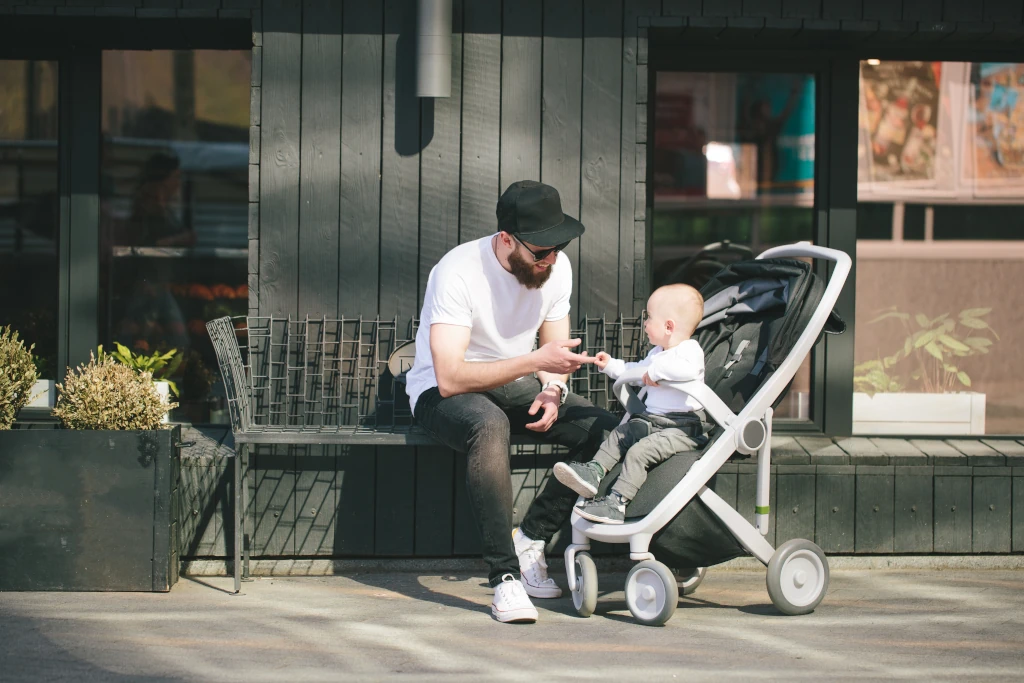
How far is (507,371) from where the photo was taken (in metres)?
4.77

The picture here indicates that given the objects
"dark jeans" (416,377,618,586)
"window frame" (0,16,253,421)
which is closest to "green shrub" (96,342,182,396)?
"window frame" (0,16,253,421)

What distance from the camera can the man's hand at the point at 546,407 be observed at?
16.3 feet

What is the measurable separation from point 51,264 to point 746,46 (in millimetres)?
3619

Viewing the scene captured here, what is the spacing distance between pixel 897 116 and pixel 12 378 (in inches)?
172

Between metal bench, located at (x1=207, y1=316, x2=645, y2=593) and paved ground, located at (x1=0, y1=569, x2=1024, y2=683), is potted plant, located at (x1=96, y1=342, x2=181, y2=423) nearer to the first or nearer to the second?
metal bench, located at (x1=207, y1=316, x2=645, y2=593)

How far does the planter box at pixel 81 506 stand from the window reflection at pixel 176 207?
3.41ft

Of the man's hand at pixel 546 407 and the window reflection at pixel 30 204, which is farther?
the window reflection at pixel 30 204

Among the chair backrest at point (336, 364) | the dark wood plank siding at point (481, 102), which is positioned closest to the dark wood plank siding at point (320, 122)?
the chair backrest at point (336, 364)

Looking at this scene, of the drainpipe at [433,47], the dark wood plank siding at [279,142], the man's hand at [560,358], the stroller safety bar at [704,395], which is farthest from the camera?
the dark wood plank siding at [279,142]

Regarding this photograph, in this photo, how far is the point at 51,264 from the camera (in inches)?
239

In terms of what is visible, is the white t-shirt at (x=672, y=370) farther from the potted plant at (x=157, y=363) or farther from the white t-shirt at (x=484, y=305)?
the potted plant at (x=157, y=363)

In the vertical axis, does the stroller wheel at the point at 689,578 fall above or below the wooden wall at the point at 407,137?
below

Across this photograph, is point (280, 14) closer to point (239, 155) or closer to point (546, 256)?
point (546, 256)

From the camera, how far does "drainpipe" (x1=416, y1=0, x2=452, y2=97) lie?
17.5 ft
